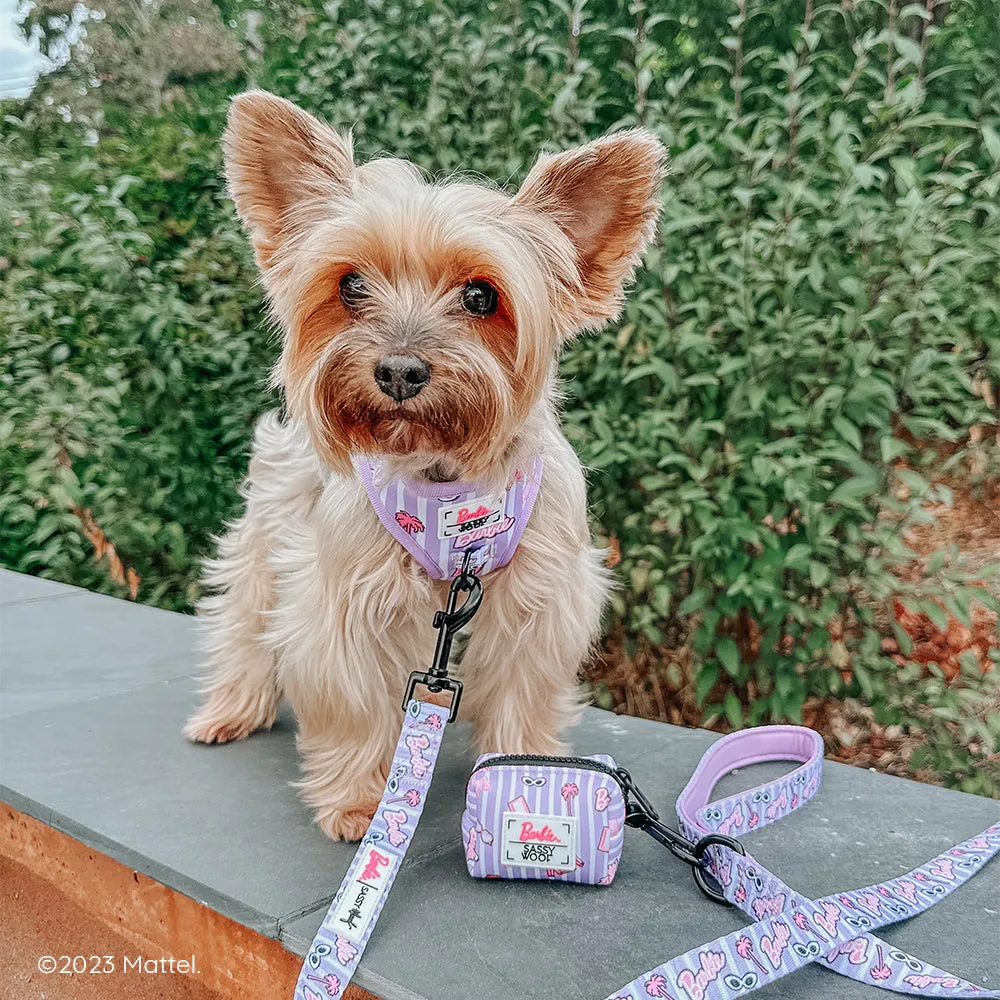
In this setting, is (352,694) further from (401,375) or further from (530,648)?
(401,375)

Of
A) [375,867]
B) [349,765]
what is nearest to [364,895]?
[375,867]

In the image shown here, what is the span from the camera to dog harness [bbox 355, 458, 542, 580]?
196 cm

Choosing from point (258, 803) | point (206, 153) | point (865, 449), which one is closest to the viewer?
point (258, 803)

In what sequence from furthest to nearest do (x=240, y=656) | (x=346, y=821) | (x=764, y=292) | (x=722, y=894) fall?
(x=764, y=292), (x=240, y=656), (x=346, y=821), (x=722, y=894)

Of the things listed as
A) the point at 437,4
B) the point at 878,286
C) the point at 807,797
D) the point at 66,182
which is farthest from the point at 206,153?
the point at 807,797

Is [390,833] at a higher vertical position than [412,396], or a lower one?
lower

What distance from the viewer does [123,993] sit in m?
2.14

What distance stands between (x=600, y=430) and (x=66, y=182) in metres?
2.74

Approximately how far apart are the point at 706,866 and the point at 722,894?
5 centimetres

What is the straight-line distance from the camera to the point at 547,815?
1.82m

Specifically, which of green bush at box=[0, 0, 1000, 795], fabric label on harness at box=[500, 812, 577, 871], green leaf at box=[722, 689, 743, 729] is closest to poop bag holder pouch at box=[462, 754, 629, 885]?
fabric label on harness at box=[500, 812, 577, 871]

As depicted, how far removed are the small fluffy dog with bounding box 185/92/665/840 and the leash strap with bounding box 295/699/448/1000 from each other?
22cm

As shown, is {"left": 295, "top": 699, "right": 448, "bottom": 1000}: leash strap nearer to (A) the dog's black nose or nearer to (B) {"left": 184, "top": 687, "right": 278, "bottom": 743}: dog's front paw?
(A) the dog's black nose

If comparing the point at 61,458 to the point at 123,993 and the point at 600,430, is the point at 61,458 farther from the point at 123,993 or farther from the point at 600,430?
the point at 123,993
